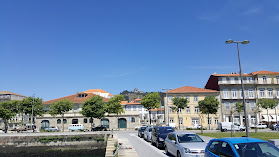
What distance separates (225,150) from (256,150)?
90 cm

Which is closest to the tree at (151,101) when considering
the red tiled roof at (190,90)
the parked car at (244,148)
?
the red tiled roof at (190,90)

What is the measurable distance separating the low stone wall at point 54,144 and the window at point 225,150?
25149 mm

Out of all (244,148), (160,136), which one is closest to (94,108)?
(160,136)

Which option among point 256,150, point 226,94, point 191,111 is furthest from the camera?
point 191,111

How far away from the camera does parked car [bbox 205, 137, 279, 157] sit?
21.8 feet

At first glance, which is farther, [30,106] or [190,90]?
[190,90]

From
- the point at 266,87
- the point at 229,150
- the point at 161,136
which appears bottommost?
the point at 161,136

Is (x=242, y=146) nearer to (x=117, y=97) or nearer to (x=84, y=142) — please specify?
(x=84, y=142)

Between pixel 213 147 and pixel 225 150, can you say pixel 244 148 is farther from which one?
pixel 213 147

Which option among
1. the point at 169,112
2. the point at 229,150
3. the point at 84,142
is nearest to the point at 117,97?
the point at 169,112

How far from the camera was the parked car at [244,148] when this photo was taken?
6652 mm

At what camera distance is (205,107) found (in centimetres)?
4741

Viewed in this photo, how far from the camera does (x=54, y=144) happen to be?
32.3 m

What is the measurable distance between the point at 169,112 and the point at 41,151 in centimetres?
3445
